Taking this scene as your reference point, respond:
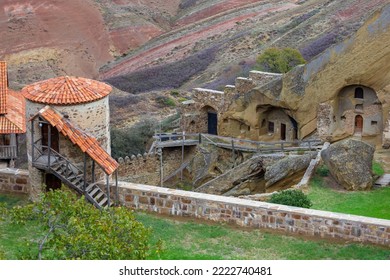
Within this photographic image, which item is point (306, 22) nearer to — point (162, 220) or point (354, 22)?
point (354, 22)

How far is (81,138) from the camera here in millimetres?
22094

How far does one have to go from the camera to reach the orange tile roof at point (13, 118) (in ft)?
107

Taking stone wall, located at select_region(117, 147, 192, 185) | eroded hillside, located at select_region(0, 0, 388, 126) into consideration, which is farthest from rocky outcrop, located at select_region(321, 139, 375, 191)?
eroded hillside, located at select_region(0, 0, 388, 126)

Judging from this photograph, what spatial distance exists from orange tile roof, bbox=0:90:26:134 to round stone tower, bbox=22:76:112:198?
9.69 meters

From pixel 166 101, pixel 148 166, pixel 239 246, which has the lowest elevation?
pixel 148 166

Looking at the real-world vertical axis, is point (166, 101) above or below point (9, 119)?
below

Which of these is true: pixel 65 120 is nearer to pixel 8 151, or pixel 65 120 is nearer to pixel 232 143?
pixel 8 151

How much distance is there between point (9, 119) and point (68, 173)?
11.7m

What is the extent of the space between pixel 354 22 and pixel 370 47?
32988 millimetres

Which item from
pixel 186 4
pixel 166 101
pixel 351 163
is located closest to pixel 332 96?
pixel 351 163

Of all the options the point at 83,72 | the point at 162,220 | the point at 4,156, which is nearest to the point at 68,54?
the point at 83,72

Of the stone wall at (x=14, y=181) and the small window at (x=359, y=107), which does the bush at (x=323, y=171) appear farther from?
the stone wall at (x=14, y=181)

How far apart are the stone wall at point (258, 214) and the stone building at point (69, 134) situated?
Result: 3.86 ft
